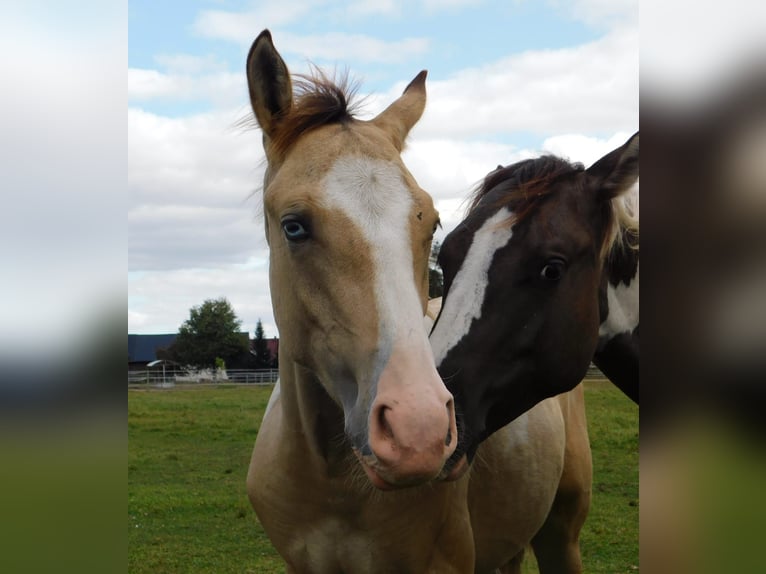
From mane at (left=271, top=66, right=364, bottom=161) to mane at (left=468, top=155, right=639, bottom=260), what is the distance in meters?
0.91

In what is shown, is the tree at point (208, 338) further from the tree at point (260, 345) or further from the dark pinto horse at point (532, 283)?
the dark pinto horse at point (532, 283)

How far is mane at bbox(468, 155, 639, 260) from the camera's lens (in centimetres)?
338

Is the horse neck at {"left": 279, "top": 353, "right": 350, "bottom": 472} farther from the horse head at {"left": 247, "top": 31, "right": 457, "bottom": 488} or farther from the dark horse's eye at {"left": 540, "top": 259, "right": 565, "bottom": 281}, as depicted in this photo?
the dark horse's eye at {"left": 540, "top": 259, "right": 565, "bottom": 281}

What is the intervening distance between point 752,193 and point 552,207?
9.05ft

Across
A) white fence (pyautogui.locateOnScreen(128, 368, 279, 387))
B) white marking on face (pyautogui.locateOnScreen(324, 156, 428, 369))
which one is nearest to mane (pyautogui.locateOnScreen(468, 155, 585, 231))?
white marking on face (pyautogui.locateOnScreen(324, 156, 428, 369))

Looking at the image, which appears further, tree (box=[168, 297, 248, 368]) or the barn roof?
the barn roof

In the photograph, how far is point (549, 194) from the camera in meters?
Answer: 3.42

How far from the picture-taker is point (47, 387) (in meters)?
0.87

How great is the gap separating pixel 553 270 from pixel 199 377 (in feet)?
129

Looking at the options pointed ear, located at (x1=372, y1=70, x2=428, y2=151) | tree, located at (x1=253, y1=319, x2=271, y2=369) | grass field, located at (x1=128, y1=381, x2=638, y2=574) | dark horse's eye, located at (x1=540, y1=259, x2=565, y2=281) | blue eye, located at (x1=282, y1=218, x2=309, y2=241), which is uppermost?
pointed ear, located at (x1=372, y1=70, x2=428, y2=151)

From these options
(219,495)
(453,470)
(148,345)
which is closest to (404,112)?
(453,470)

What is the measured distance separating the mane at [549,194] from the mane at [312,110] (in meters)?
0.91

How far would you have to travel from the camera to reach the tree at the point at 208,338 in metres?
55.2

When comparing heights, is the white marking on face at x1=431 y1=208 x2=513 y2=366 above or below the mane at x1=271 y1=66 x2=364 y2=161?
below
